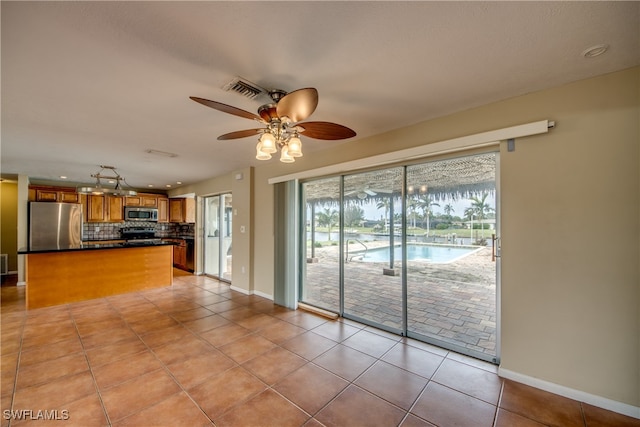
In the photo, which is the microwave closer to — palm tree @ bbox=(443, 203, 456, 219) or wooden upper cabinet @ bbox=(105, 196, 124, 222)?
wooden upper cabinet @ bbox=(105, 196, 124, 222)

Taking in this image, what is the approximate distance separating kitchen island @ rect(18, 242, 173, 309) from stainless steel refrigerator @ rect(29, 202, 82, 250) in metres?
1.78

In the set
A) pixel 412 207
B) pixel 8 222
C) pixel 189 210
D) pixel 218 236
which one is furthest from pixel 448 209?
pixel 8 222

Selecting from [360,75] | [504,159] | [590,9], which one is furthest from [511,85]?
[360,75]

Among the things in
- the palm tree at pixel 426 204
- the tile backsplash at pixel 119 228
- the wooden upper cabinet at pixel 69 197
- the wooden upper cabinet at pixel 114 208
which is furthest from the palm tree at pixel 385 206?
the wooden upper cabinet at pixel 69 197

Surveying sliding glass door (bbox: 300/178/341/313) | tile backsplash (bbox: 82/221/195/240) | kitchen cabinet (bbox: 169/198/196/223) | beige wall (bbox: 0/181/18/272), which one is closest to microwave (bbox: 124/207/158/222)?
kitchen cabinet (bbox: 169/198/196/223)

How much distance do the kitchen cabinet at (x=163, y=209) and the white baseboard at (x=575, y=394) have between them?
856cm

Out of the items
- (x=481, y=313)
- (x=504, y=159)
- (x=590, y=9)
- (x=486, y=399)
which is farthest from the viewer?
(x=481, y=313)

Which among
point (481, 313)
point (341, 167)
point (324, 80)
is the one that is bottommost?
point (481, 313)

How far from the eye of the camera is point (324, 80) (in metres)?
1.99

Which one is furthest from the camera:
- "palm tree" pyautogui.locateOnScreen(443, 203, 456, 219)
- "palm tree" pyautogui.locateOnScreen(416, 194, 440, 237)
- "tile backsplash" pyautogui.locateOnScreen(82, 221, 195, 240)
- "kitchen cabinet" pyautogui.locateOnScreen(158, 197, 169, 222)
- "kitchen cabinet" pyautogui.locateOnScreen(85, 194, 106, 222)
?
"kitchen cabinet" pyautogui.locateOnScreen(158, 197, 169, 222)

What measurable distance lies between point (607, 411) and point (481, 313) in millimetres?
1122

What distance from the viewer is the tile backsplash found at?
714 cm

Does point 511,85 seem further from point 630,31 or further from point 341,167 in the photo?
point 341,167

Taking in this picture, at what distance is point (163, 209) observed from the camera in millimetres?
7934
